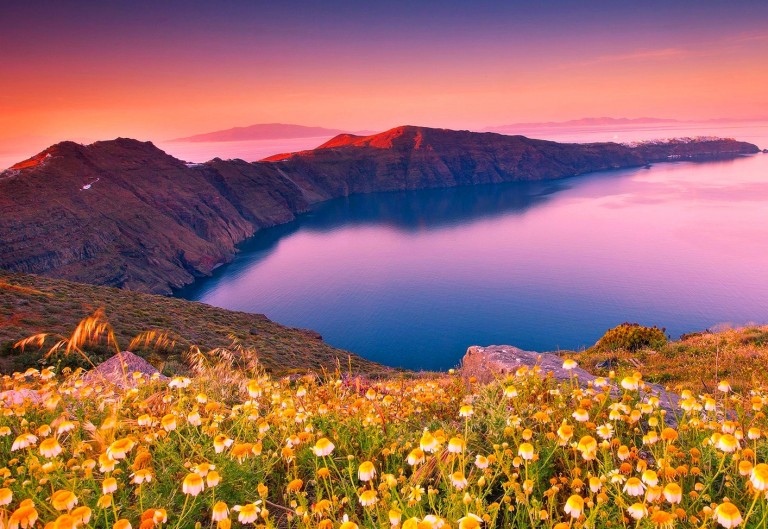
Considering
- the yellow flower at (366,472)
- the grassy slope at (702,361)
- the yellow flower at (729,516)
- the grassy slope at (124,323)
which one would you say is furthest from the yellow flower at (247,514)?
the grassy slope at (124,323)

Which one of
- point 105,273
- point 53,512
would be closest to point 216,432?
point 53,512

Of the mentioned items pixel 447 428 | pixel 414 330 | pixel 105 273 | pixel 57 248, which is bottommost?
pixel 414 330

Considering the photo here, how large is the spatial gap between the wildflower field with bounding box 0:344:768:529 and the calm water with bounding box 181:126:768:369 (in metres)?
64.7

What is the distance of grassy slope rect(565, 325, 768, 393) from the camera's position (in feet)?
35.6

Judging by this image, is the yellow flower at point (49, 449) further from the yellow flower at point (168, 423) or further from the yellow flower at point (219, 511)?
the yellow flower at point (219, 511)

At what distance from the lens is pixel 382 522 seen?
2.40 metres

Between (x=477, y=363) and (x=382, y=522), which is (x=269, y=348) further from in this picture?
(x=382, y=522)

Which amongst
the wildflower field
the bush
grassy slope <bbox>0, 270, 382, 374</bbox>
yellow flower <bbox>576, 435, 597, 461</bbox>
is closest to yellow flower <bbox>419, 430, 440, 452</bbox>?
the wildflower field

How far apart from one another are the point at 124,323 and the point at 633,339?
3297 centimetres

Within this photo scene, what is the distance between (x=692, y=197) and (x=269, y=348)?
211 meters

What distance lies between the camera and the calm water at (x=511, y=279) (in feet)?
261

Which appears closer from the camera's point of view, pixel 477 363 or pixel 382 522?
pixel 382 522

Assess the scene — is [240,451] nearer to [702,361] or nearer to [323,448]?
[323,448]

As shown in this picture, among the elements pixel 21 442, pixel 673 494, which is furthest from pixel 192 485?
pixel 673 494
